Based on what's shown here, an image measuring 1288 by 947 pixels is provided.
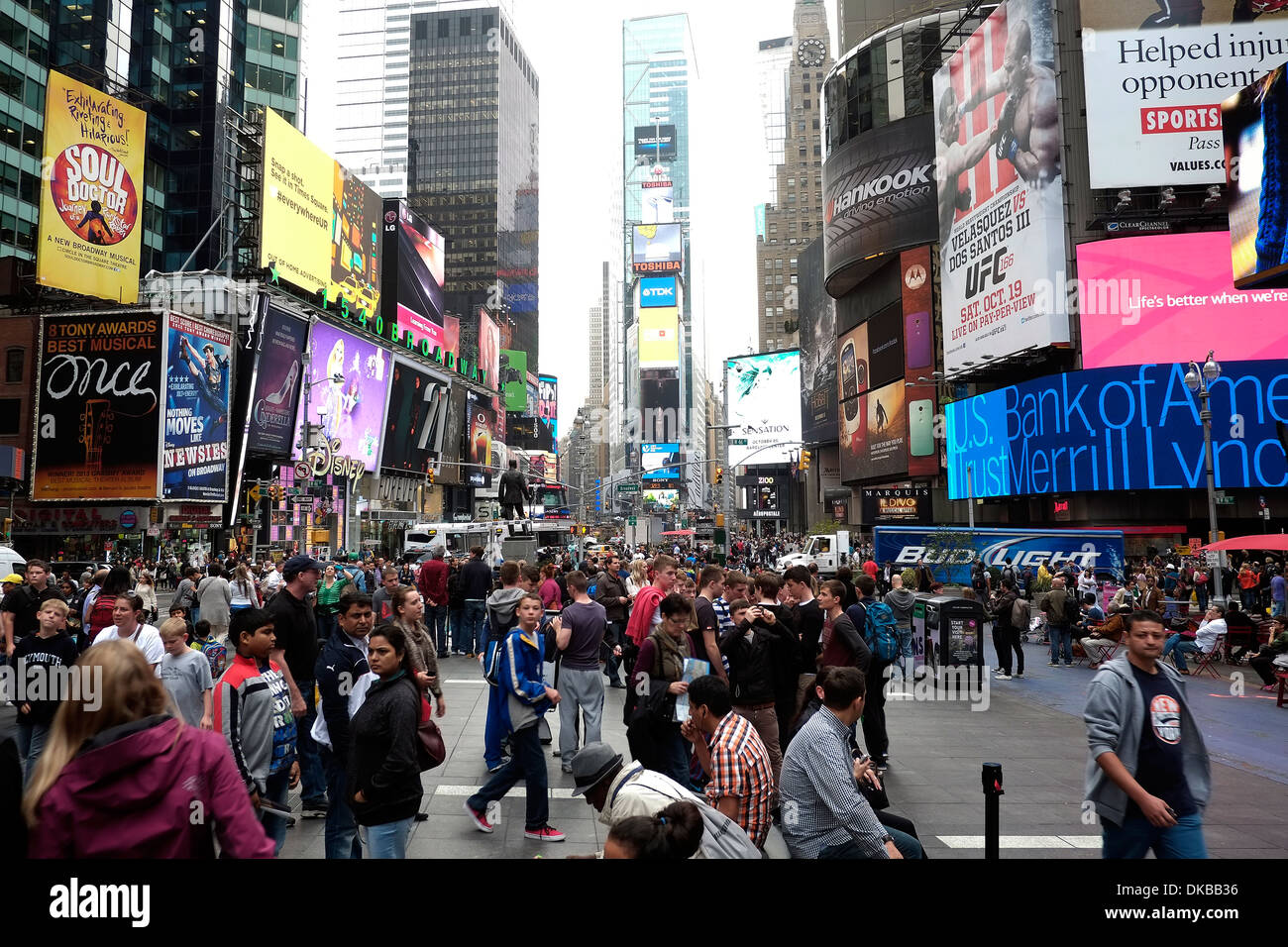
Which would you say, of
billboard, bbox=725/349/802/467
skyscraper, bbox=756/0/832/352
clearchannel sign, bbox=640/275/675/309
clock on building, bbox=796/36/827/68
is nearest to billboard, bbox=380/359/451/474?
billboard, bbox=725/349/802/467

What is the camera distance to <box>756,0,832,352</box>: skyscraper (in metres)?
119

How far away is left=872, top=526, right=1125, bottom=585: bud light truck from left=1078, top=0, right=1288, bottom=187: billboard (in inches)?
797

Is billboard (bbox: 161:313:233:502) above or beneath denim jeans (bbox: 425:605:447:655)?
above

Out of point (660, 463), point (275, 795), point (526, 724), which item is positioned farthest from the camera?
point (660, 463)

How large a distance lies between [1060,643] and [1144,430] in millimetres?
25555

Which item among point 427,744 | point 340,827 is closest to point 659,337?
point 340,827

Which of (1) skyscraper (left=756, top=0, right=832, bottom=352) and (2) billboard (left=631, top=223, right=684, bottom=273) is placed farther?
(2) billboard (left=631, top=223, right=684, bottom=273)

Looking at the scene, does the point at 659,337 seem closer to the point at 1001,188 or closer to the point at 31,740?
the point at 1001,188

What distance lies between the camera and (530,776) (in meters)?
6.22

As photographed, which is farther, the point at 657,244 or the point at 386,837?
the point at 657,244

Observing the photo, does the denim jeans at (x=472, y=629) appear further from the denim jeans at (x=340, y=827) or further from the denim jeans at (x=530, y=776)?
the denim jeans at (x=340, y=827)

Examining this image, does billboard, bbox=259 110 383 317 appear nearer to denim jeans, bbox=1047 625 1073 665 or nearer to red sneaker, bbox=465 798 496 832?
denim jeans, bbox=1047 625 1073 665
